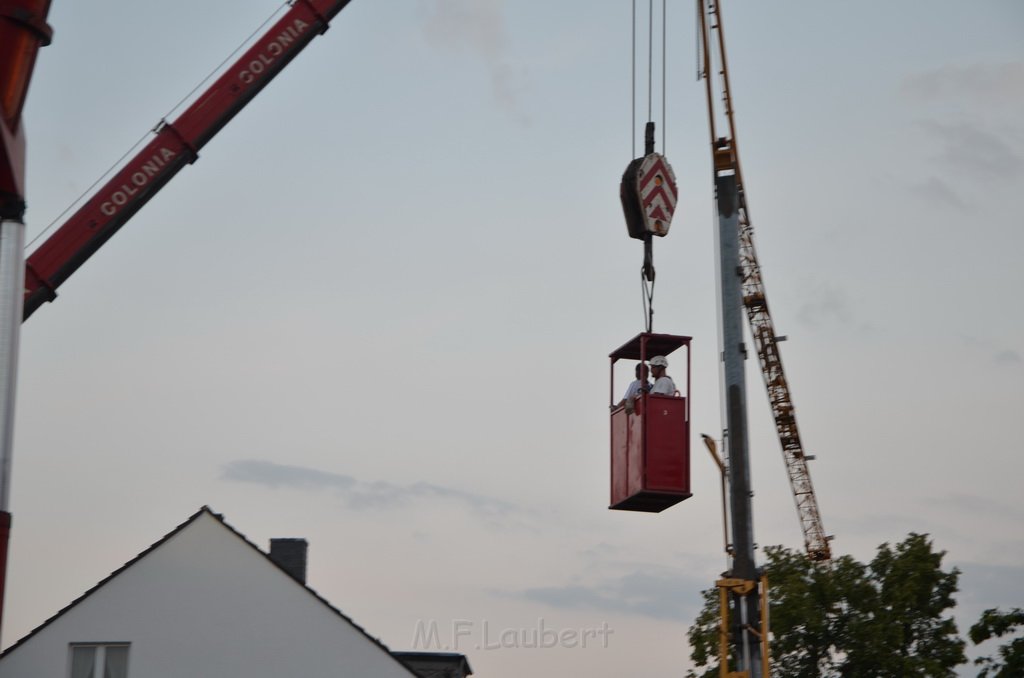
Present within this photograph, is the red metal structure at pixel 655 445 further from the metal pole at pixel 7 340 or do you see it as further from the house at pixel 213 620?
the house at pixel 213 620

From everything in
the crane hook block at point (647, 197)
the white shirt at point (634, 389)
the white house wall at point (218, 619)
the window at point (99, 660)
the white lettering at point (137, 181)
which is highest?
the white lettering at point (137, 181)

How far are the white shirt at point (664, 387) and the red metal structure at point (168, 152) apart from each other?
11490 mm

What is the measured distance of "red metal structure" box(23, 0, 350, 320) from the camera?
24.8 meters

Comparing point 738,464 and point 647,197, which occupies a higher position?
point 647,197

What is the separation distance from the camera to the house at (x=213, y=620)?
1048 inches

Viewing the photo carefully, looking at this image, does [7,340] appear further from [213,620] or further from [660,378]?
[213,620]

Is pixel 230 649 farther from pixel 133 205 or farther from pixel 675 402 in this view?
pixel 675 402

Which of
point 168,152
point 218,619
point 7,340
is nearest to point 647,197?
point 168,152

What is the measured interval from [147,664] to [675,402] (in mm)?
13192

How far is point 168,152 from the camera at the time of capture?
26734mm

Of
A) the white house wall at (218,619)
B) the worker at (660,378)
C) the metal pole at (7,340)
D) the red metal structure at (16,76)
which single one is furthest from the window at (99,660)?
the red metal structure at (16,76)

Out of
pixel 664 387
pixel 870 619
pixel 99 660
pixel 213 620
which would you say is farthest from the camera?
pixel 870 619

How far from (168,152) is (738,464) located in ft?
45.4

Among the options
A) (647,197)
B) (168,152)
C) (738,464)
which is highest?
(168,152)
